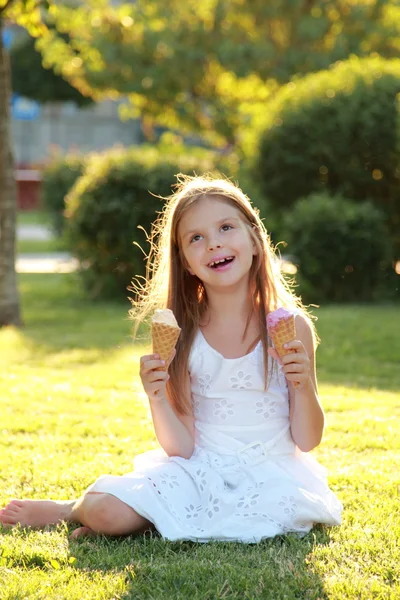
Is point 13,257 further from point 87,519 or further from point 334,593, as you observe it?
point 334,593

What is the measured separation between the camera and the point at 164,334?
3.20 metres

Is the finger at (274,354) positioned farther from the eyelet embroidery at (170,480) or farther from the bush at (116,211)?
the bush at (116,211)

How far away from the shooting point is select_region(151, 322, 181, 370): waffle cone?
3195mm

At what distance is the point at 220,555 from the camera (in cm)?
305

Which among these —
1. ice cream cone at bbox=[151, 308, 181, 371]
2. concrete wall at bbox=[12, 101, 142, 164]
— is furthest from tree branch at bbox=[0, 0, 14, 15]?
concrete wall at bbox=[12, 101, 142, 164]

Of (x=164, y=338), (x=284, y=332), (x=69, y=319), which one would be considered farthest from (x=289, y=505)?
(x=69, y=319)

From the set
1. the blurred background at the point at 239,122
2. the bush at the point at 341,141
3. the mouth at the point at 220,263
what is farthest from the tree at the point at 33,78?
the mouth at the point at 220,263

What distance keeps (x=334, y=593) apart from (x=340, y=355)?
178 inches

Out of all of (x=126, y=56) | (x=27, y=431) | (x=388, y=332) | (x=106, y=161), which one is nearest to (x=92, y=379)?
(x=27, y=431)

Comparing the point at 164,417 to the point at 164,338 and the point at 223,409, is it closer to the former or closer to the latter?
the point at 223,409

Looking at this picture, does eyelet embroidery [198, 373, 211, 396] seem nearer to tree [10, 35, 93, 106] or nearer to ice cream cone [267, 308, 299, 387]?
ice cream cone [267, 308, 299, 387]

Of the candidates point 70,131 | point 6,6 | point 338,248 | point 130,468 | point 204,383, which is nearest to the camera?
point 204,383

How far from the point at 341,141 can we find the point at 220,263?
729 cm

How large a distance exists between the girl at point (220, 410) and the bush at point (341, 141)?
6.97 meters
